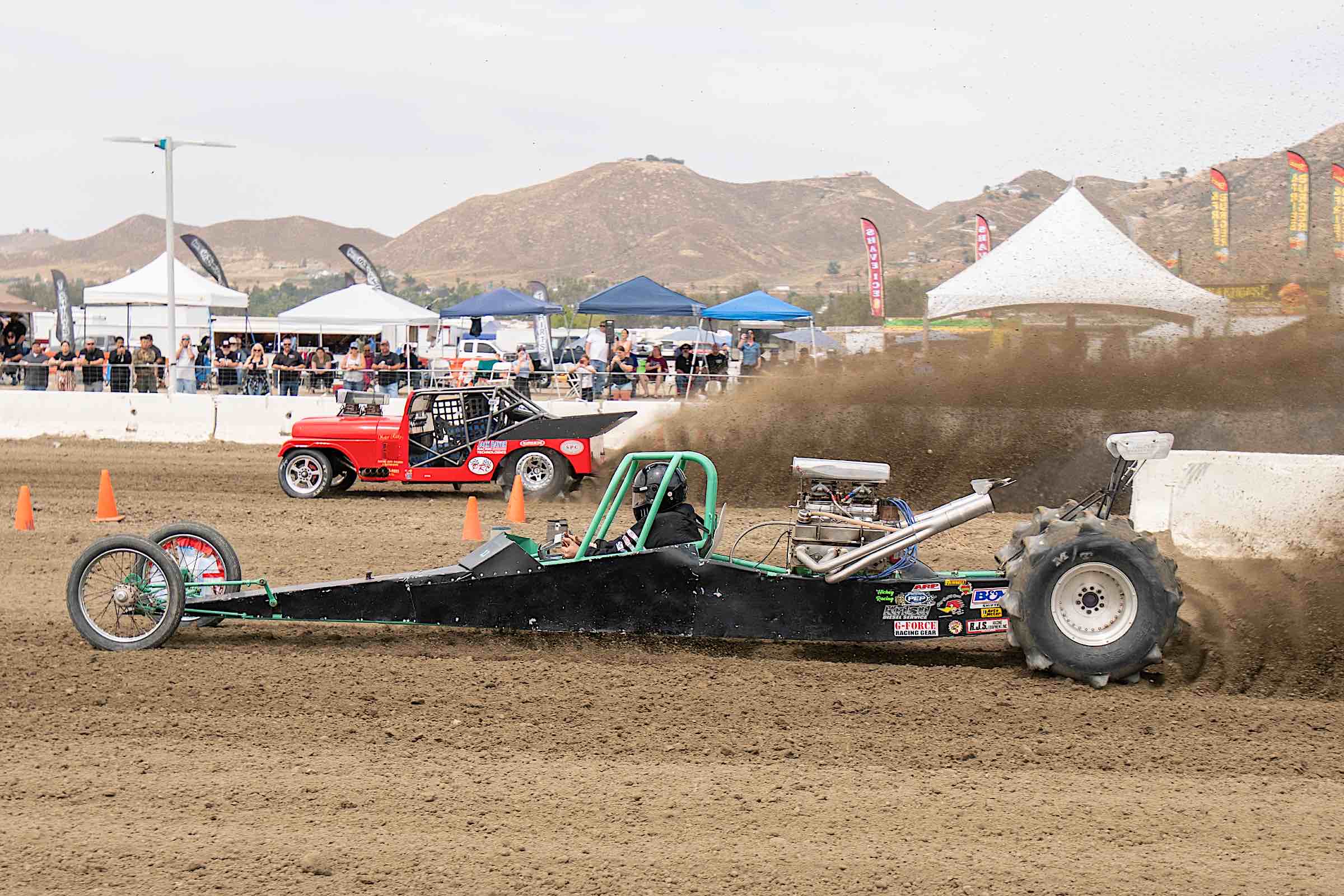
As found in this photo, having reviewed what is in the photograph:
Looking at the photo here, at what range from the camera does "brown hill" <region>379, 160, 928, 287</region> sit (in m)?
122

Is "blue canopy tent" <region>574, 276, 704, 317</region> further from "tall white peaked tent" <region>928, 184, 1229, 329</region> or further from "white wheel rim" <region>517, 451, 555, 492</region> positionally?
"white wheel rim" <region>517, 451, 555, 492</region>

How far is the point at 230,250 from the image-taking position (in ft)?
577

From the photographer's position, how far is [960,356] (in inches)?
541

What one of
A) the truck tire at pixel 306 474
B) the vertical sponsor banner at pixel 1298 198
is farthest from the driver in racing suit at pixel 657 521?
the vertical sponsor banner at pixel 1298 198

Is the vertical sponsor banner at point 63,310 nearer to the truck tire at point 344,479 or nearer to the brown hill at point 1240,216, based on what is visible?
the truck tire at point 344,479

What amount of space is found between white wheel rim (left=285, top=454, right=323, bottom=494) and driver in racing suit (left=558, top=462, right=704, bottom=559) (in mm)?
7299

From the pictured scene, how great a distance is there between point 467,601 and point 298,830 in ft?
7.09

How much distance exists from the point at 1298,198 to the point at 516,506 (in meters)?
15.8

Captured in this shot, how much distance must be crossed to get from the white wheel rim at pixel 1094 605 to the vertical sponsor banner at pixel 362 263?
35.9 metres

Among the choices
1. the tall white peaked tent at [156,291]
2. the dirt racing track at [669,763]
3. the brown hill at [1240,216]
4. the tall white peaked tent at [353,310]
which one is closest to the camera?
the dirt racing track at [669,763]

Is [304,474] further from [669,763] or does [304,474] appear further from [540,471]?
[669,763]

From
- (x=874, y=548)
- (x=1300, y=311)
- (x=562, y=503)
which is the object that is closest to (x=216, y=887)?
(x=874, y=548)

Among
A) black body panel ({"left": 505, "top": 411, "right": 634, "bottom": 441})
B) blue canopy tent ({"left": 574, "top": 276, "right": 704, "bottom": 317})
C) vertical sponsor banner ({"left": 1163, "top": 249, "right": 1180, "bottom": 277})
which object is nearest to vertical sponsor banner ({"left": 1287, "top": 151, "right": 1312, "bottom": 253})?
vertical sponsor banner ({"left": 1163, "top": 249, "right": 1180, "bottom": 277})

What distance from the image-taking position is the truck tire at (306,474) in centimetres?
1313
